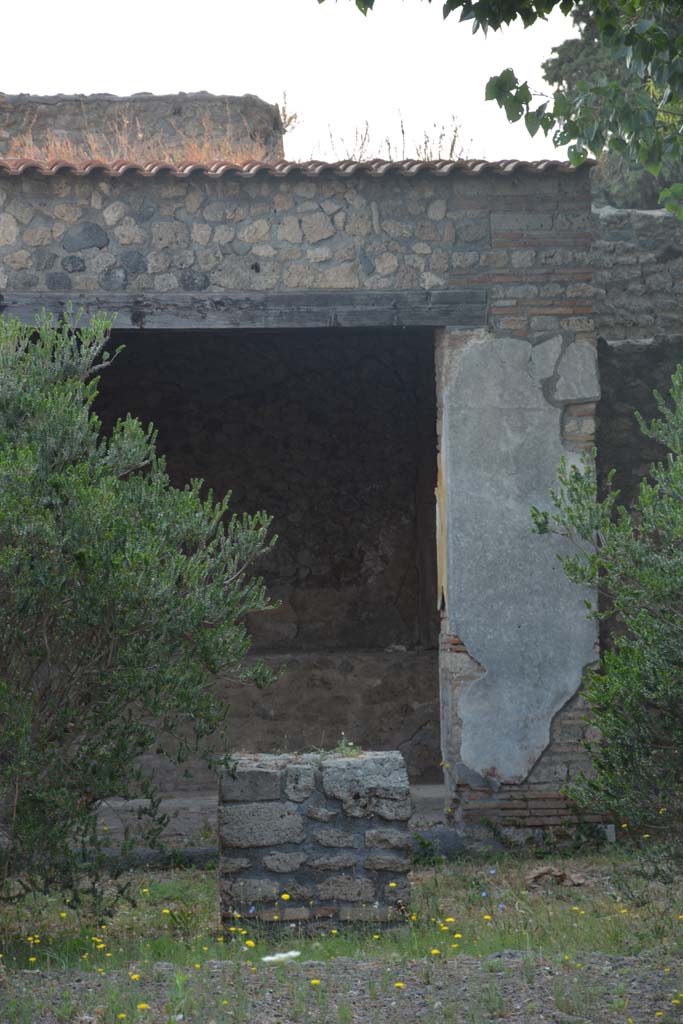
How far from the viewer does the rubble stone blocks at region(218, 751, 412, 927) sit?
5395 mm

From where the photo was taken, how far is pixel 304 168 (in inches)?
283

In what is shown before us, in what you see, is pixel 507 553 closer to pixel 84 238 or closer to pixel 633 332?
Answer: pixel 633 332

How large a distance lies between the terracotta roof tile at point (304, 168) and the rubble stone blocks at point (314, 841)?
3.42 m

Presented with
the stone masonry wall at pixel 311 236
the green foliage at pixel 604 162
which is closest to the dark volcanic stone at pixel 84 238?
the stone masonry wall at pixel 311 236

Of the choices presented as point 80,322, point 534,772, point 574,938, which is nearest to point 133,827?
point 534,772

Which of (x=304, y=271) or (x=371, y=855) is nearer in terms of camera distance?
(x=371, y=855)

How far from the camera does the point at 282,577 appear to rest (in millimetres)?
10930

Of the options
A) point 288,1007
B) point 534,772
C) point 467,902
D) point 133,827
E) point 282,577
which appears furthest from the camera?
point 282,577

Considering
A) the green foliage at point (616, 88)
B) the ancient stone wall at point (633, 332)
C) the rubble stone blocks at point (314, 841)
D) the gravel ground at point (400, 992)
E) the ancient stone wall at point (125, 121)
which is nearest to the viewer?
the gravel ground at point (400, 992)

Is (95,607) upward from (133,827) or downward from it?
upward

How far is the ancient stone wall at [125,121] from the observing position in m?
10.7

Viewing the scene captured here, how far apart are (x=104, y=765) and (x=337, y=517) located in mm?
6118

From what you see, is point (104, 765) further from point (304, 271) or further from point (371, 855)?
point (304, 271)

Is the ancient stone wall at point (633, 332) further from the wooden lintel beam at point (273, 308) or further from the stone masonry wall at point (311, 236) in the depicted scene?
the wooden lintel beam at point (273, 308)
